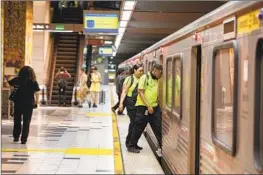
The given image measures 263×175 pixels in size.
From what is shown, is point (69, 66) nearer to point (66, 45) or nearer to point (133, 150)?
point (66, 45)

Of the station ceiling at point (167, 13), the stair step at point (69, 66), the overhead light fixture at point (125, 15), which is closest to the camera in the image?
the station ceiling at point (167, 13)

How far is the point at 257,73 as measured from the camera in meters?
3.34

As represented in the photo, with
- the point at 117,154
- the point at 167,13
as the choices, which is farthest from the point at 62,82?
the point at 117,154

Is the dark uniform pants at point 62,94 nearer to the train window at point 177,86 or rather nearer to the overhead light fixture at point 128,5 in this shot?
the overhead light fixture at point 128,5

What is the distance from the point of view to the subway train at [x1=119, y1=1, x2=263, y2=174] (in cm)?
335

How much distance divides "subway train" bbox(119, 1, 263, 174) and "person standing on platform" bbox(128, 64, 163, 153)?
1.73m

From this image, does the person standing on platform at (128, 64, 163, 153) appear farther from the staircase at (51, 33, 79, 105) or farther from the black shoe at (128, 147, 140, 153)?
the staircase at (51, 33, 79, 105)

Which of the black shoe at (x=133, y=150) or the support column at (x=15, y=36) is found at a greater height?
the support column at (x=15, y=36)

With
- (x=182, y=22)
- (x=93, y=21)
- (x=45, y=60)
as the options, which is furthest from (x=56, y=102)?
(x=182, y=22)

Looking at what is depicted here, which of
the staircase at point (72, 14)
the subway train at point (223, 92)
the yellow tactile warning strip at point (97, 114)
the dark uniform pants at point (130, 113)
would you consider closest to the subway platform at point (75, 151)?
the dark uniform pants at point (130, 113)

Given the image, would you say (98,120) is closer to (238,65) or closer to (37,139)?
(37,139)

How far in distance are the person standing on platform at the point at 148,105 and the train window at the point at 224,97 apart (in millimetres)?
4092

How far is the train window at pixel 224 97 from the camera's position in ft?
12.4

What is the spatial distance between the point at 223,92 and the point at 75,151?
5.92 m
